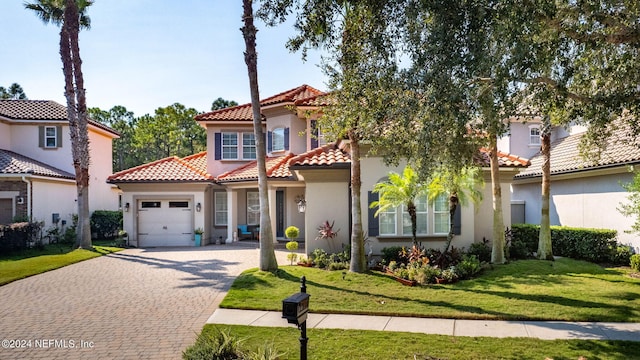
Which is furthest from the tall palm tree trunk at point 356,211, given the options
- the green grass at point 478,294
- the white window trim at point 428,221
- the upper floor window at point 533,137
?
the upper floor window at point 533,137

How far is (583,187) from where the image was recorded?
16734mm

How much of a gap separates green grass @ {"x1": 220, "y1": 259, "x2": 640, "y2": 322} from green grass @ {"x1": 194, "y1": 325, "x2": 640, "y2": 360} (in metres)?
1.40

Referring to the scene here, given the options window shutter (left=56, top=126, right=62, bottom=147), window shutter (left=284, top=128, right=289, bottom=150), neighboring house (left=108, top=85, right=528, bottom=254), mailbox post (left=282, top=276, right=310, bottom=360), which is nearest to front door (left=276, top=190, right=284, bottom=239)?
neighboring house (left=108, top=85, right=528, bottom=254)

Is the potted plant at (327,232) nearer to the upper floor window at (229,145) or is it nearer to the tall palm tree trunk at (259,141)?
the tall palm tree trunk at (259,141)

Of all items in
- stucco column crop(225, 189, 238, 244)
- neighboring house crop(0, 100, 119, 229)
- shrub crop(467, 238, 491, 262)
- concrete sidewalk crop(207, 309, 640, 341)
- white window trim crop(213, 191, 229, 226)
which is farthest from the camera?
white window trim crop(213, 191, 229, 226)

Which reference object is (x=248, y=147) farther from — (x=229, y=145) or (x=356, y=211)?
(x=356, y=211)

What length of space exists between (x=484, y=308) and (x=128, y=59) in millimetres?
13746

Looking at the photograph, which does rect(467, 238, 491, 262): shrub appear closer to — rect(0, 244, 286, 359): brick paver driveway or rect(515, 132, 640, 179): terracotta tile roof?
rect(515, 132, 640, 179): terracotta tile roof

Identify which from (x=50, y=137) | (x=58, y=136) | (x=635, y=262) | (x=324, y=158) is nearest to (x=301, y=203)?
(x=324, y=158)

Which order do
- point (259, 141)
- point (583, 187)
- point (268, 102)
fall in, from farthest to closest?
1. point (268, 102)
2. point (583, 187)
3. point (259, 141)

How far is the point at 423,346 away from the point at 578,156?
1000cm

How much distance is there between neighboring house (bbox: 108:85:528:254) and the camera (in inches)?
576

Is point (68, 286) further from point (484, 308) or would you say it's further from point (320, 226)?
point (484, 308)

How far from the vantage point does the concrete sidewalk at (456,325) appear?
23.9 feet
